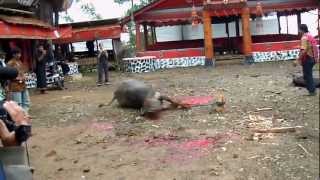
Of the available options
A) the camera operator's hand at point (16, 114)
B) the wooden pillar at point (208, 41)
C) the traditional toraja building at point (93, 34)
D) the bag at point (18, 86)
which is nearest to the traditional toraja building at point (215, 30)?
the wooden pillar at point (208, 41)

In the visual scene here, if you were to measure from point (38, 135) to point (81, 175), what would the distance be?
11.2ft

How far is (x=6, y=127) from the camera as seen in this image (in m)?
3.86

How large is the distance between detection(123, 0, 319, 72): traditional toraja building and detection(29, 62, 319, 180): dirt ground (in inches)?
554

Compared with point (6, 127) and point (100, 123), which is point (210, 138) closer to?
point (100, 123)

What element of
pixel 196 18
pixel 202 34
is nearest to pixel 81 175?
pixel 196 18

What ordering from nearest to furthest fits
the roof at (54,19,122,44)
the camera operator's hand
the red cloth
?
the camera operator's hand
the red cloth
the roof at (54,19,122,44)

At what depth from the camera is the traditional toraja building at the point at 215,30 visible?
27656mm

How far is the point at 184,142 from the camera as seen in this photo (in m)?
8.38

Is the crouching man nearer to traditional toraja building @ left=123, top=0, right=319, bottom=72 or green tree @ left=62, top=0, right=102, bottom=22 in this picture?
traditional toraja building @ left=123, top=0, right=319, bottom=72

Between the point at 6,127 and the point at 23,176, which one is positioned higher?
the point at 6,127

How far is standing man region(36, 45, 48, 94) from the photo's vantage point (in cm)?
1698

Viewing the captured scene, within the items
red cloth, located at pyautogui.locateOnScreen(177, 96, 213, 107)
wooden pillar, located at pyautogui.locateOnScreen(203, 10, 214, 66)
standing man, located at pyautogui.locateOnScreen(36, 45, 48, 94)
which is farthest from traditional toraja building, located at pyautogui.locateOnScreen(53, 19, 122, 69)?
red cloth, located at pyautogui.locateOnScreen(177, 96, 213, 107)

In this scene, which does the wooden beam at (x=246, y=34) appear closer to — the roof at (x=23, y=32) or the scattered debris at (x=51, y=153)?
the roof at (x=23, y=32)

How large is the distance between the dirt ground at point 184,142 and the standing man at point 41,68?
3.35 meters
